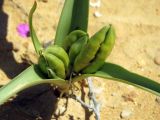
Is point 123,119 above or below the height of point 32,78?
below

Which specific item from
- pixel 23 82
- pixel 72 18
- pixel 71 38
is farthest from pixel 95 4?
pixel 23 82

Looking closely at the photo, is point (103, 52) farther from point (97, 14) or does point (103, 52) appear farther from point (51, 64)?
point (97, 14)

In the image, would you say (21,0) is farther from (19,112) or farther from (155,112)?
(155,112)

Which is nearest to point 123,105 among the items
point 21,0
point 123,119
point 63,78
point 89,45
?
point 123,119

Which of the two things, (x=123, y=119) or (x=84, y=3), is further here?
(x=123, y=119)

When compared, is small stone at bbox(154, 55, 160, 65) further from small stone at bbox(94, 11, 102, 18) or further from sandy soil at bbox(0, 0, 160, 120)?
small stone at bbox(94, 11, 102, 18)

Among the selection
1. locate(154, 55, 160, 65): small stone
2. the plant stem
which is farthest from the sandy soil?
the plant stem
